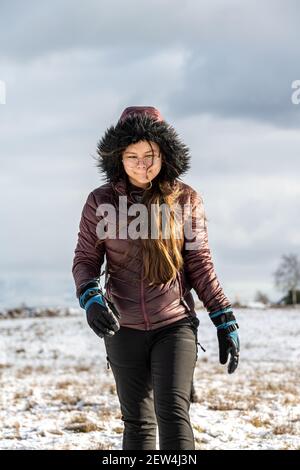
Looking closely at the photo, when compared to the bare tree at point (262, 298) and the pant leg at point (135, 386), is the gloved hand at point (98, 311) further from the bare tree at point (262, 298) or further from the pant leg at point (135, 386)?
the bare tree at point (262, 298)

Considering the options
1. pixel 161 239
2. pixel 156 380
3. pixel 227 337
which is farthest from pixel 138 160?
pixel 156 380

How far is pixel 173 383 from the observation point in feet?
12.6

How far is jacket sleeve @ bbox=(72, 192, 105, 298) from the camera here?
4.15 meters

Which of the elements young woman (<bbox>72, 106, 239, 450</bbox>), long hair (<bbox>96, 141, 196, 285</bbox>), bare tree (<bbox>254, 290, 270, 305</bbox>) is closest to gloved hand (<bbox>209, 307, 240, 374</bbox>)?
young woman (<bbox>72, 106, 239, 450</bbox>)

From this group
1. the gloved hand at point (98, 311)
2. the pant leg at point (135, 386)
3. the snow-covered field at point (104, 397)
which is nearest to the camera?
the gloved hand at point (98, 311)

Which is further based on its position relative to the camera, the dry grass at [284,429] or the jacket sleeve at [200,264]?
the dry grass at [284,429]

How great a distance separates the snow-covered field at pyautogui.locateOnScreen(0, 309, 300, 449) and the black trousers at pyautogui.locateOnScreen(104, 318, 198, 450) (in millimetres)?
2642

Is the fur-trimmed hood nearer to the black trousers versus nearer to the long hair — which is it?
the long hair

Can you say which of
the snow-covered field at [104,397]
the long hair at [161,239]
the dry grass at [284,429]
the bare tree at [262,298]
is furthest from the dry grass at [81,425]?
the bare tree at [262,298]

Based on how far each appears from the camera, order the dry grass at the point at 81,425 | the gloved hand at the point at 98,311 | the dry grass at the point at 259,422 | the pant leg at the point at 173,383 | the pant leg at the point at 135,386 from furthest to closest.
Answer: the dry grass at the point at 259,422, the dry grass at the point at 81,425, the pant leg at the point at 135,386, the gloved hand at the point at 98,311, the pant leg at the point at 173,383

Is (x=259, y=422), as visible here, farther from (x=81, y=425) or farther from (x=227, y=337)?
(x=227, y=337)

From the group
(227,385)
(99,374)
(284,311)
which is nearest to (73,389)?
(227,385)

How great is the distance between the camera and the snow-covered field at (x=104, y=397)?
7.05 meters
